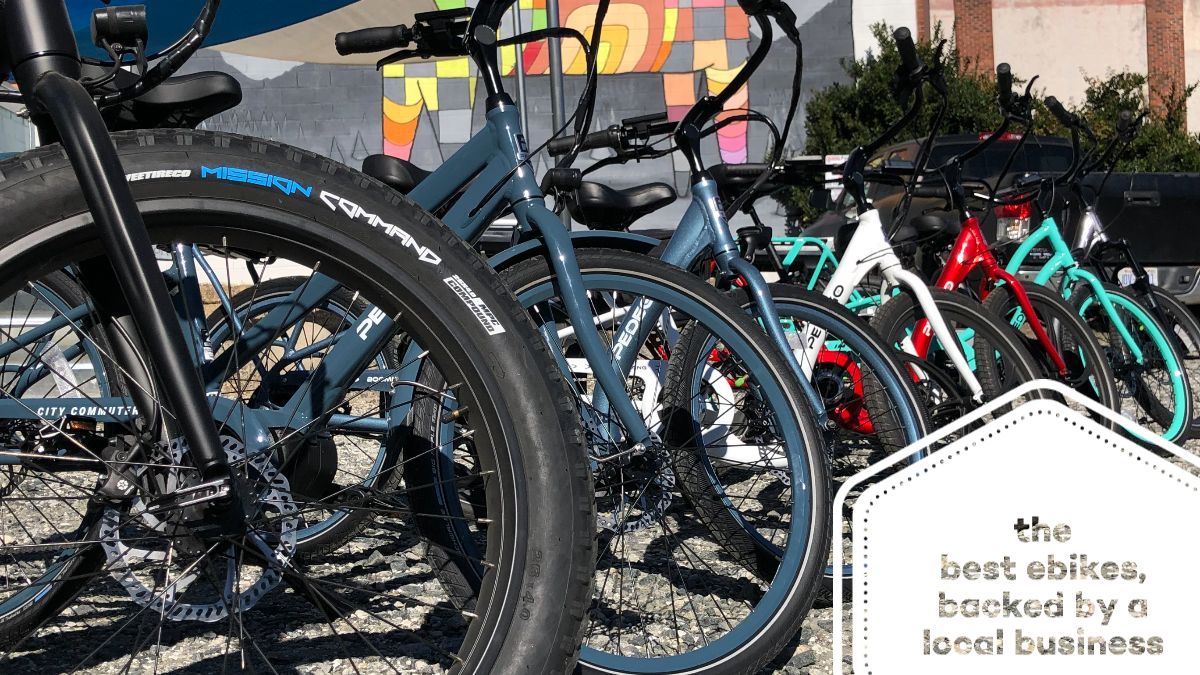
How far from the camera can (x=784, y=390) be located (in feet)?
8.30

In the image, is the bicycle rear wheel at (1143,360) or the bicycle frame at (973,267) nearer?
the bicycle frame at (973,267)

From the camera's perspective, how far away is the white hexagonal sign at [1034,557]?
1.46 m

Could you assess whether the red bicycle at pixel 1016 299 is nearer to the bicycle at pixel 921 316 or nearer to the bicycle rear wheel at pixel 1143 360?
the bicycle at pixel 921 316

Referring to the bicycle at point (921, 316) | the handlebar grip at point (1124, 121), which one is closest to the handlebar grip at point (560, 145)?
the bicycle at point (921, 316)

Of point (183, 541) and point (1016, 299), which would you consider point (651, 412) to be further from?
point (1016, 299)

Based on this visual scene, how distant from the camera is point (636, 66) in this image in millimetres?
21750

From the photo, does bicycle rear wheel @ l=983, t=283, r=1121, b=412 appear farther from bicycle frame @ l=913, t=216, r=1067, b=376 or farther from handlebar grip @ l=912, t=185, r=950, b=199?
handlebar grip @ l=912, t=185, r=950, b=199

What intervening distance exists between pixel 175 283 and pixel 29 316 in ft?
1.35

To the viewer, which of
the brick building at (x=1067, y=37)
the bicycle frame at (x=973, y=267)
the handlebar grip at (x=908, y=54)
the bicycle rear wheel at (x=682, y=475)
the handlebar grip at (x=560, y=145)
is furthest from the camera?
the brick building at (x=1067, y=37)

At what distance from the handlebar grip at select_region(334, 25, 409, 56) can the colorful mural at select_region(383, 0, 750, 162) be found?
61.3 ft

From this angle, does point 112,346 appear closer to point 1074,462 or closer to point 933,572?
point 933,572

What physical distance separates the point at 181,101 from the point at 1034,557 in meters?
1.82

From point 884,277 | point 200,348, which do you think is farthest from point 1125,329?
point 200,348

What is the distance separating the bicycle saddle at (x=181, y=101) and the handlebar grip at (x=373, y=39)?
42 centimetres
